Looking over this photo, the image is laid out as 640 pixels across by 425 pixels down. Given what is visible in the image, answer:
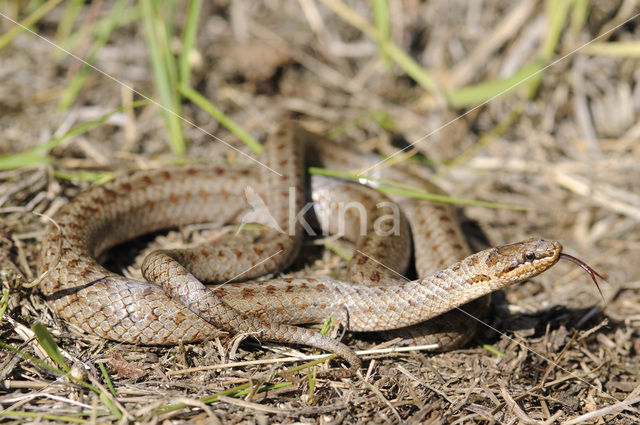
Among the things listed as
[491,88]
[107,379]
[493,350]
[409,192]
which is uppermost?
[491,88]

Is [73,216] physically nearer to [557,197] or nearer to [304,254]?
[304,254]

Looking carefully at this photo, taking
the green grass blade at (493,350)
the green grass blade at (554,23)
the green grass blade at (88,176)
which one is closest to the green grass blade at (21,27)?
the green grass blade at (88,176)

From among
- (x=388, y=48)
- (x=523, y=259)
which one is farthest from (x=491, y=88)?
(x=523, y=259)

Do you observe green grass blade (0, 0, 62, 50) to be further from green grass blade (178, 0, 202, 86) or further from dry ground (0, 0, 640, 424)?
green grass blade (178, 0, 202, 86)

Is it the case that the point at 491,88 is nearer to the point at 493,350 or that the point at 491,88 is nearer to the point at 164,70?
the point at 493,350

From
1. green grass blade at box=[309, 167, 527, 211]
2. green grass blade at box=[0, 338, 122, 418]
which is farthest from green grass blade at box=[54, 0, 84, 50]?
green grass blade at box=[0, 338, 122, 418]

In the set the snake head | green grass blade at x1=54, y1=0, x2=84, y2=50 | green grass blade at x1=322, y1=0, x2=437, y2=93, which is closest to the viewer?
the snake head
